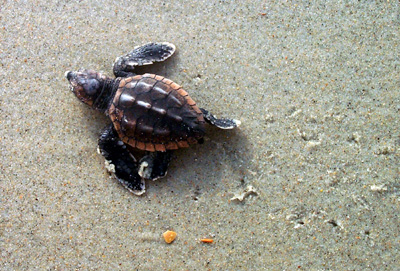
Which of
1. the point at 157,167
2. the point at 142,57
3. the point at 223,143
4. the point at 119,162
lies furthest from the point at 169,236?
the point at 142,57

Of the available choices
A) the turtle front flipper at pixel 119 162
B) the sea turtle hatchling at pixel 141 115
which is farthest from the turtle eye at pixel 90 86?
the turtle front flipper at pixel 119 162

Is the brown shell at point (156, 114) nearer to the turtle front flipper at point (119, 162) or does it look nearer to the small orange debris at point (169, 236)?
the turtle front flipper at point (119, 162)

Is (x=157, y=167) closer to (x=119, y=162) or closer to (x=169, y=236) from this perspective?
(x=119, y=162)

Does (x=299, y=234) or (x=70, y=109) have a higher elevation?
(x=70, y=109)

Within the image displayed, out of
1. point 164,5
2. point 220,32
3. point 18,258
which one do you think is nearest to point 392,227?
point 220,32

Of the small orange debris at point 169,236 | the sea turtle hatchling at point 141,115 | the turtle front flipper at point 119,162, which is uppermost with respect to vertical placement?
the sea turtle hatchling at point 141,115

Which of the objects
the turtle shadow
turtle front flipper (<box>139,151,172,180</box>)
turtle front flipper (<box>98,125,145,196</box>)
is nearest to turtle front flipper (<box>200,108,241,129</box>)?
the turtle shadow

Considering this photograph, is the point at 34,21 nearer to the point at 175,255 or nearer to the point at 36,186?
the point at 36,186
